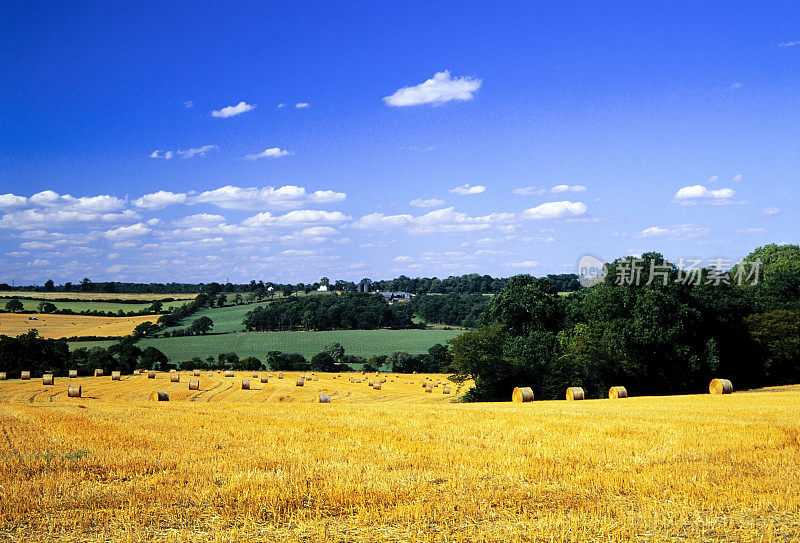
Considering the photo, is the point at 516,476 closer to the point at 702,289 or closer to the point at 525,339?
the point at 525,339

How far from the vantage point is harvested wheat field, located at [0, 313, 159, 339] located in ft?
279

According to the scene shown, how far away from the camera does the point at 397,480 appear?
11172 millimetres

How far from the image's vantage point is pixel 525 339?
52750 mm

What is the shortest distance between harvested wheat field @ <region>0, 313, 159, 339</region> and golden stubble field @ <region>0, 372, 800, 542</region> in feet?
244

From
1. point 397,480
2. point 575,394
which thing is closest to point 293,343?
point 575,394

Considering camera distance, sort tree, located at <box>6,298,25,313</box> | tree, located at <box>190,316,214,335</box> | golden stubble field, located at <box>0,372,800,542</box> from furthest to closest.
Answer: tree, located at <box>190,316,214,335</box>, tree, located at <box>6,298,25,313</box>, golden stubble field, located at <box>0,372,800,542</box>

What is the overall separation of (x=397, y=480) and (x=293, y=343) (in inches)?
3374

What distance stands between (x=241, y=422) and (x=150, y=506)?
37.1 feet

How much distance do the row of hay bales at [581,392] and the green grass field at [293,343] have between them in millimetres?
52978

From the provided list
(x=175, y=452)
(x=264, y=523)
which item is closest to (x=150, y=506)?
(x=264, y=523)

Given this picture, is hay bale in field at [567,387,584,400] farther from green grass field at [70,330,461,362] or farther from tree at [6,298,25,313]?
tree at [6,298,25,313]

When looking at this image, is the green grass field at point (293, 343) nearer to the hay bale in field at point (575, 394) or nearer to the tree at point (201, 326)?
the tree at point (201, 326)

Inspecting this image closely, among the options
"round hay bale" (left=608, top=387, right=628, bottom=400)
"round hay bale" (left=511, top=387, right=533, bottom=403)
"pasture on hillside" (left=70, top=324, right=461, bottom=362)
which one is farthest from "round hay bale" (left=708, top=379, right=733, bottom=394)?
"pasture on hillside" (left=70, top=324, right=461, bottom=362)

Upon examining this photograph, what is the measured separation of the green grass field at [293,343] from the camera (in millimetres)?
84438
